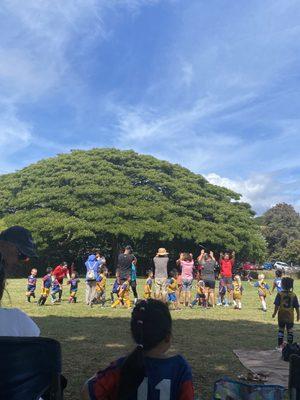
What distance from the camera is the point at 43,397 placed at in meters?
2.02

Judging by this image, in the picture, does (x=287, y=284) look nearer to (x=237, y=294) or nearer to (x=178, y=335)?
(x=178, y=335)

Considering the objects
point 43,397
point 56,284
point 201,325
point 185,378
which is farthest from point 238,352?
point 56,284

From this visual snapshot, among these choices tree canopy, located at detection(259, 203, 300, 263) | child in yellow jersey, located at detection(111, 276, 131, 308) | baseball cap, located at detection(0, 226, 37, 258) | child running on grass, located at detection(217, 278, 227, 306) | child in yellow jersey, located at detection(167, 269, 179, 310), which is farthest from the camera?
tree canopy, located at detection(259, 203, 300, 263)

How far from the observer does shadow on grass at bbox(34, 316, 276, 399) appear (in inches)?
232

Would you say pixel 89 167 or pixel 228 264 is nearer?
pixel 228 264

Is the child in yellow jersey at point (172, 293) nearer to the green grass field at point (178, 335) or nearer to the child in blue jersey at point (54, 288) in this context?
the green grass field at point (178, 335)

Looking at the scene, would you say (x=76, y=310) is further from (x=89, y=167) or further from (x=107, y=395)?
(x=89, y=167)

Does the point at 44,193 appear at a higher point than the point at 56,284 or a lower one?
higher

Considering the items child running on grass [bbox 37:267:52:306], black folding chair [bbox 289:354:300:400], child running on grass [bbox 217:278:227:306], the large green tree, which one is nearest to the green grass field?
child running on grass [bbox 37:267:52:306]

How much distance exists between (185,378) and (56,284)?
Answer: 12237 millimetres

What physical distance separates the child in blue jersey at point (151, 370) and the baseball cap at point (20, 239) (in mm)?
1196

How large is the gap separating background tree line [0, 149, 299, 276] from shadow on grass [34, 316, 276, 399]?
57.0 feet

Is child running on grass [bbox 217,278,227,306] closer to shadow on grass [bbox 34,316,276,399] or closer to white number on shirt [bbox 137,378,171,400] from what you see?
shadow on grass [bbox 34,316,276,399]

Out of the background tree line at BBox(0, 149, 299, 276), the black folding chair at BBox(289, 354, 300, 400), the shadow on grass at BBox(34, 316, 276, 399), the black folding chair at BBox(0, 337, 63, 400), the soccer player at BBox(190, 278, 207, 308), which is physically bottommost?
the shadow on grass at BBox(34, 316, 276, 399)
